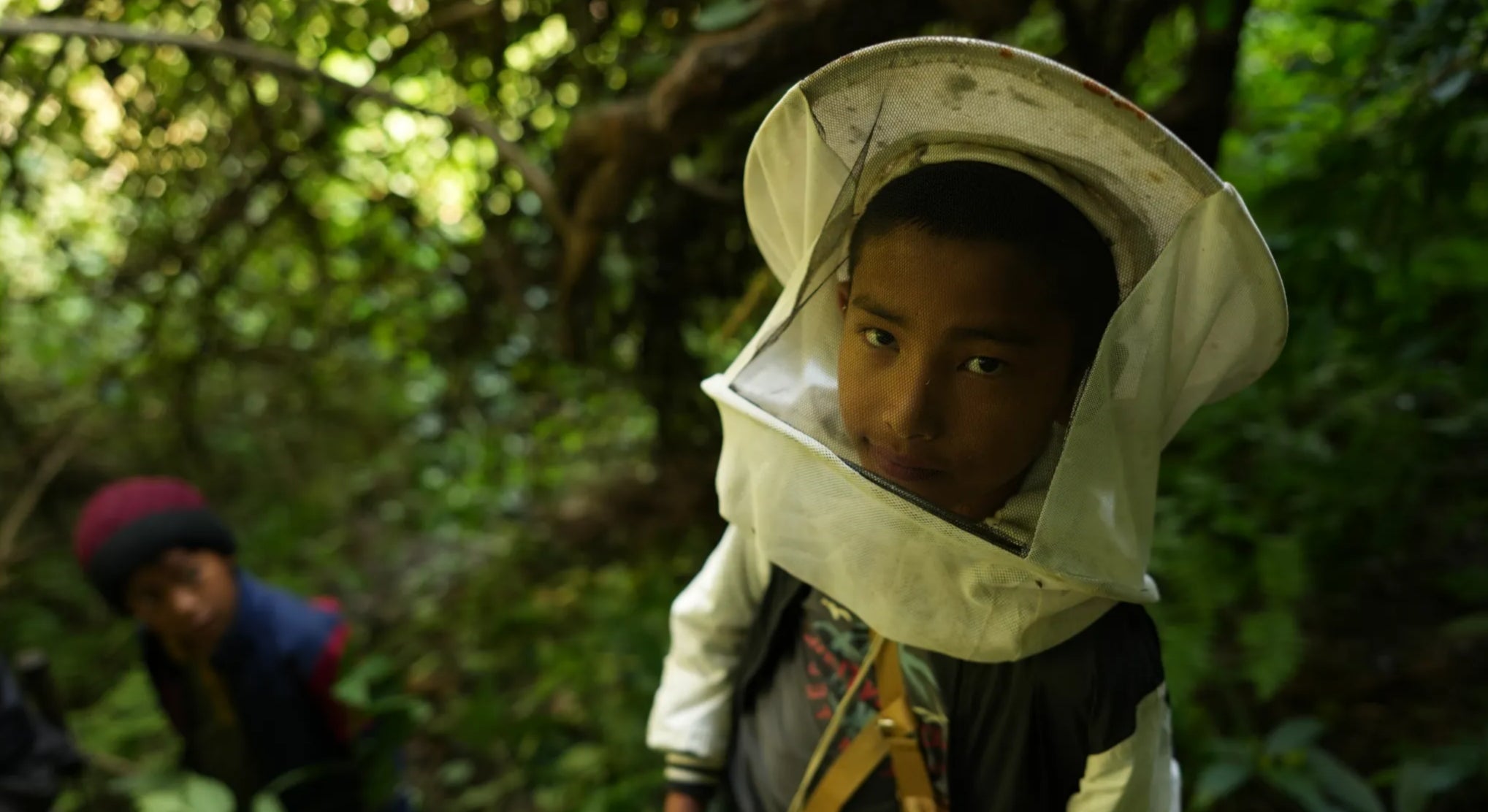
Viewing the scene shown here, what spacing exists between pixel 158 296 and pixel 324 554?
4.41ft

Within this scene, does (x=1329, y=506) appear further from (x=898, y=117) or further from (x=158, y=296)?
(x=158, y=296)

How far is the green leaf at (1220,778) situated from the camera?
1.69 metres

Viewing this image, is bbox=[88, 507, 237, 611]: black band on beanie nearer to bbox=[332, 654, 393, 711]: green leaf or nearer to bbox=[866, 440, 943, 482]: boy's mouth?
bbox=[332, 654, 393, 711]: green leaf

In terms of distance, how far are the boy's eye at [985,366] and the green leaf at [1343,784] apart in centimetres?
143

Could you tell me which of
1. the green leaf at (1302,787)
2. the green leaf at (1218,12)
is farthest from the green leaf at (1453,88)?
the green leaf at (1302,787)

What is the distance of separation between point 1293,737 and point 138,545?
2.50 m

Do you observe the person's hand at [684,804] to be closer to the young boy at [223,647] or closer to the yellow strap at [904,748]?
the yellow strap at [904,748]

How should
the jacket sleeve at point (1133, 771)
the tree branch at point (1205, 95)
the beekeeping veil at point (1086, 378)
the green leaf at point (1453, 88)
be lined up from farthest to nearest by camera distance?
1. the tree branch at point (1205, 95)
2. the green leaf at point (1453, 88)
3. the jacket sleeve at point (1133, 771)
4. the beekeeping veil at point (1086, 378)

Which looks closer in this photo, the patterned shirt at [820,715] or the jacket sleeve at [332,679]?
the patterned shirt at [820,715]

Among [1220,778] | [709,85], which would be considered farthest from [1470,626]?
[709,85]

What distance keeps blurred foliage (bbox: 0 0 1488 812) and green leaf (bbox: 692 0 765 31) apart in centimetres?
2

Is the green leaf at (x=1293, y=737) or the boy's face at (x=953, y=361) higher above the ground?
the boy's face at (x=953, y=361)

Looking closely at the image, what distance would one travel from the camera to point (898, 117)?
887 mm

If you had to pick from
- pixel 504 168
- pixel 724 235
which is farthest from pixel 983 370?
pixel 504 168
